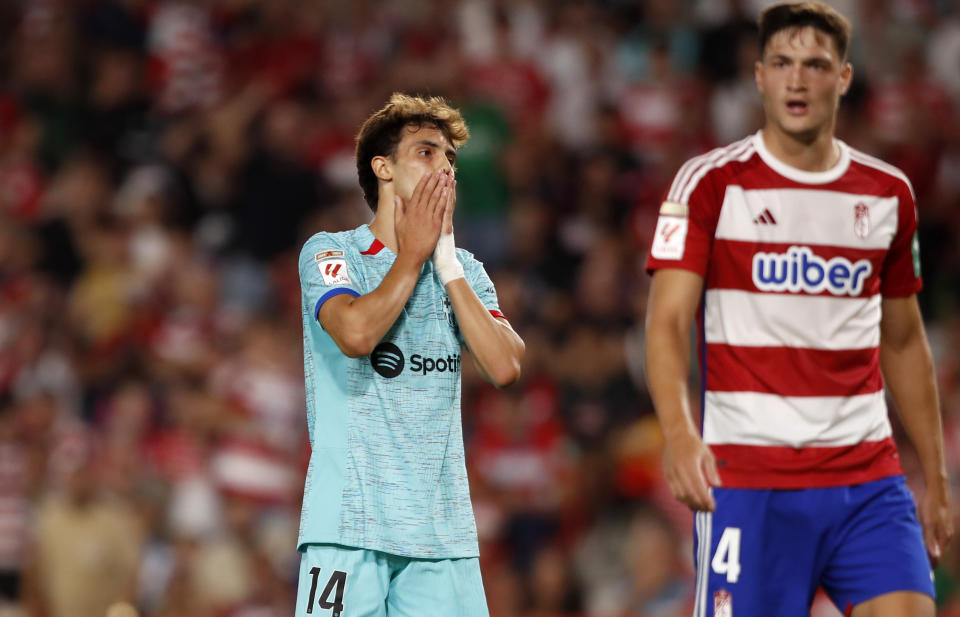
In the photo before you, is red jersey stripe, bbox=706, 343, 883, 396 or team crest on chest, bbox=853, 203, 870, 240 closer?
red jersey stripe, bbox=706, 343, 883, 396

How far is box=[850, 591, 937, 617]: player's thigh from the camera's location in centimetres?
421

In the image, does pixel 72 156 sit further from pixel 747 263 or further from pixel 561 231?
pixel 747 263

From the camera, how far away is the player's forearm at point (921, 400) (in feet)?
15.7

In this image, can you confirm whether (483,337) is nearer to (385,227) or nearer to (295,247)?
(385,227)

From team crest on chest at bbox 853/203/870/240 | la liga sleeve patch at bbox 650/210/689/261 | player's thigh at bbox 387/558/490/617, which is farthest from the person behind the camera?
team crest on chest at bbox 853/203/870/240

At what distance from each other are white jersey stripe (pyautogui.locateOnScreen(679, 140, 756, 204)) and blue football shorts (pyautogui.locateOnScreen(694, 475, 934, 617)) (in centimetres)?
97

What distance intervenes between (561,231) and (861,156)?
19.0ft

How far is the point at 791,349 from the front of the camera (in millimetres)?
4410

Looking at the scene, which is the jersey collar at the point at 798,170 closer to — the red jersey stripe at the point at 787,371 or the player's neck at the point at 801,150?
the player's neck at the point at 801,150

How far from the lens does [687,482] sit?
13.4 feet

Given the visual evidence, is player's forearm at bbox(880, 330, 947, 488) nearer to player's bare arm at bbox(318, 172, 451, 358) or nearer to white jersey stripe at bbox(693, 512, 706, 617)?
white jersey stripe at bbox(693, 512, 706, 617)

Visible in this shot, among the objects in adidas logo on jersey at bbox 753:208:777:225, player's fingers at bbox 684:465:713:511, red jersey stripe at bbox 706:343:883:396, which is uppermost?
adidas logo on jersey at bbox 753:208:777:225

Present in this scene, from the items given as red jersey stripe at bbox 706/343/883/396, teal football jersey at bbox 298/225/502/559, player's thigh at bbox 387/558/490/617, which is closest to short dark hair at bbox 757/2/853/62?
red jersey stripe at bbox 706/343/883/396

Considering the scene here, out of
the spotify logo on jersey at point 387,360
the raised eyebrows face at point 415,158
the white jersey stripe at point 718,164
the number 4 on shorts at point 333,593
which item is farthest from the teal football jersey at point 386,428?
the white jersey stripe at point 718,164
